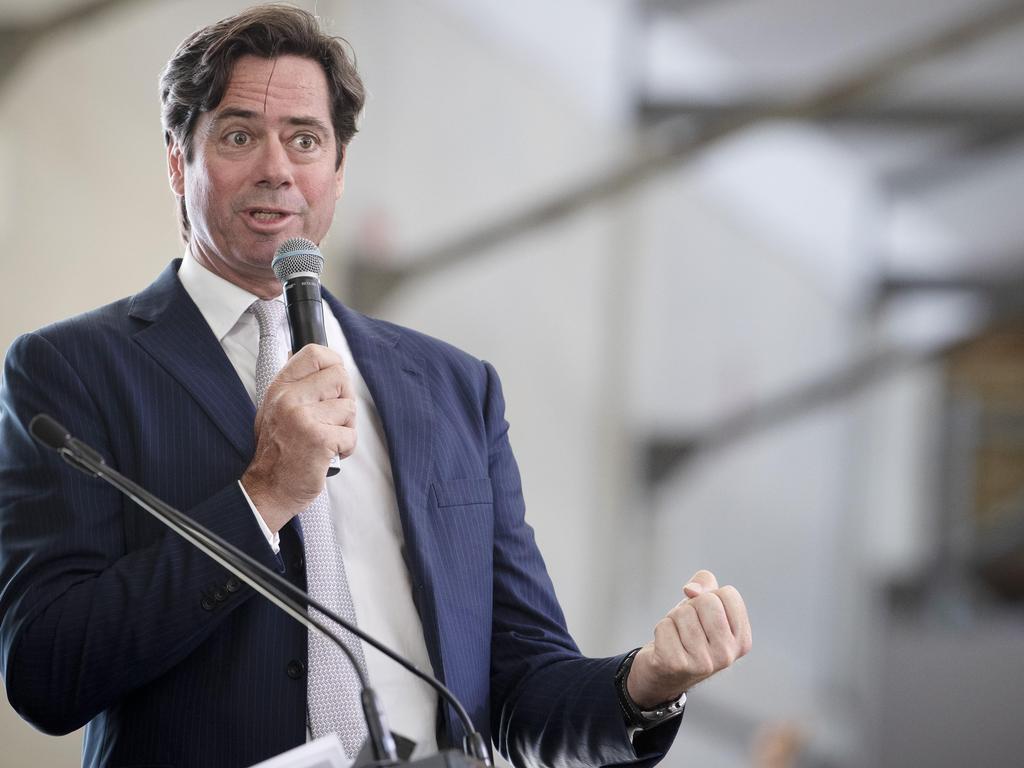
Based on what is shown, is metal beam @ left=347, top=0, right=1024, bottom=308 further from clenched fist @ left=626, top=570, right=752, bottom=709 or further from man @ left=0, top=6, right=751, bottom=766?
clenched fist @ left=626, top=570, right=752, bottom=709

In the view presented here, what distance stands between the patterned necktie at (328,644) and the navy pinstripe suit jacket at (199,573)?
1.0 inches

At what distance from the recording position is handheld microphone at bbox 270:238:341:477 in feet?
4.77

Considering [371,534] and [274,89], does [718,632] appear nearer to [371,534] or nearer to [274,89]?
[371,534]

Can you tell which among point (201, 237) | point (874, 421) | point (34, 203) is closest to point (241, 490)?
point (201, 237)

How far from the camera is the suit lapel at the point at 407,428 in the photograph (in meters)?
1.61

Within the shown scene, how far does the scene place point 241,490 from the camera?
4.70 feet

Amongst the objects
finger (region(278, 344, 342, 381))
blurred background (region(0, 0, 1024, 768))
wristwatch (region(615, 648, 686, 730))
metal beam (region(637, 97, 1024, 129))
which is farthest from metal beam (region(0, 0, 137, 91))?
metal beam (region(637, 97, 1024, 129))

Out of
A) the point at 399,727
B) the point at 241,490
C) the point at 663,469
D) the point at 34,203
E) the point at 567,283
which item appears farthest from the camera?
the point at 663,469

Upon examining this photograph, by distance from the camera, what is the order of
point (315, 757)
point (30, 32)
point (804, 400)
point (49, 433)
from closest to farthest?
point (315, 757)
point (49, 433)
point (30, 32)
point (804, 400)

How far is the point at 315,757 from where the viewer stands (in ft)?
3.72

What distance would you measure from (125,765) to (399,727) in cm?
31

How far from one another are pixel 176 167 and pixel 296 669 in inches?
26.4

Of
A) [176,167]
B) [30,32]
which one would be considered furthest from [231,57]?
[30,32]

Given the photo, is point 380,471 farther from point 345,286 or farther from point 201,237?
point 345,286
